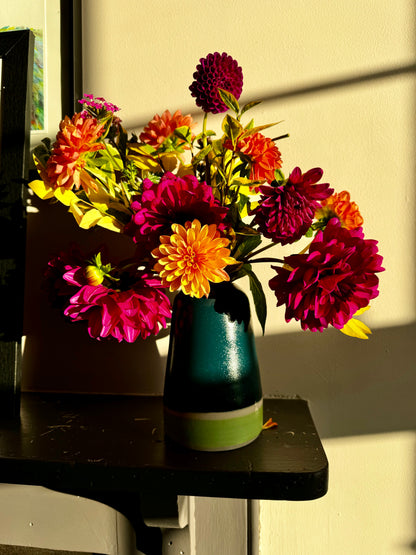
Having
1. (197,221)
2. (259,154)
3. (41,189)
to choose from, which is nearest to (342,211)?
(259,154)

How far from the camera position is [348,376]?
96cm

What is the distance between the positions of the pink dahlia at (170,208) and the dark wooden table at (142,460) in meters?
0.33

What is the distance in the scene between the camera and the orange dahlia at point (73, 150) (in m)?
0.69

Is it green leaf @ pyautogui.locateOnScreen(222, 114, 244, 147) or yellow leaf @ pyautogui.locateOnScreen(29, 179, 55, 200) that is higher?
green leaf @ pyautogui.locateOnScreen(222, 114, 244, 147)

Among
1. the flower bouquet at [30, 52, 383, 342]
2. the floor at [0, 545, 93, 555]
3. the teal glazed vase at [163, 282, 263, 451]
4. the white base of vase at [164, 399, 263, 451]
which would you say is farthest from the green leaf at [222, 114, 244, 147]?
the floor at [0, 545, 93, 555]

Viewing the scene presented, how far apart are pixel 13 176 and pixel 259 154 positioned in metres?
0.51

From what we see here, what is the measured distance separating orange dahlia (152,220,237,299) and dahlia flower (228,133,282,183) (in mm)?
143

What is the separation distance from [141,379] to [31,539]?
1.20 feet

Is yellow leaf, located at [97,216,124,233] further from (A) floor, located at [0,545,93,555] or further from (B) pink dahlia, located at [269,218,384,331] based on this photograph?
(A) floor, located at [0,545,93,555]

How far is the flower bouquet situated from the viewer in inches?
23.6

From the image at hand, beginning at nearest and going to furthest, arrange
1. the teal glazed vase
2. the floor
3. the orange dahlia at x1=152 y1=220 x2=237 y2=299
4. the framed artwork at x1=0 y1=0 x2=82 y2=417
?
the orange dahlia at x1=152 y1=220 x2=237 y2=299 → the teal glazed vase → the framed artwork at x1=0 y1=0 x2=82 y2=417 → the floor

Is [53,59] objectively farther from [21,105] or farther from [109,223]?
[109,223]

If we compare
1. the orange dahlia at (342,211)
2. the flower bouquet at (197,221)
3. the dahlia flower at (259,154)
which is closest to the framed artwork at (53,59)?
the flower bouquet at (197,221)

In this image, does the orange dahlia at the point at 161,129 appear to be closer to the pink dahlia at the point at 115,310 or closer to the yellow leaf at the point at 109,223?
the yellow leaf at the point at 109,223
